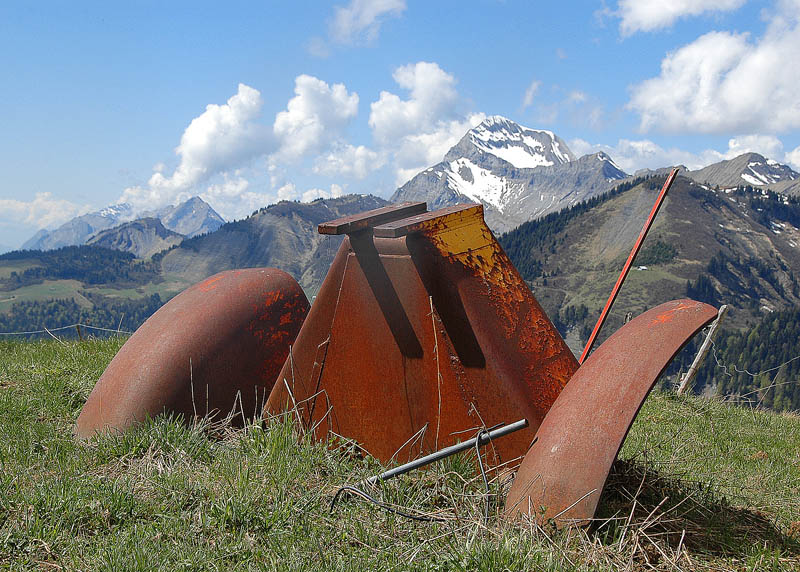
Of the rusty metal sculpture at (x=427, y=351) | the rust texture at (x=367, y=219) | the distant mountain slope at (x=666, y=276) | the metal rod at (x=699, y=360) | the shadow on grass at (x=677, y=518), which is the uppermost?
the rust texture at (x=367, y=219)

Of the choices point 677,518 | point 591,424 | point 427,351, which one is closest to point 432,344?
point 427,351

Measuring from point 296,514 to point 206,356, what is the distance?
158cm

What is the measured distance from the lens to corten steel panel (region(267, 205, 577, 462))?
10.5 ft

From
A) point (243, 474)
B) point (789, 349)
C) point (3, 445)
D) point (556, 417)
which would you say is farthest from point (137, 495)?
point (789, 349)

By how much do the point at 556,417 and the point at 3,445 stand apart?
3185 mm

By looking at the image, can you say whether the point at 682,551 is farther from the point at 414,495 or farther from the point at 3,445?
the point at 3,445

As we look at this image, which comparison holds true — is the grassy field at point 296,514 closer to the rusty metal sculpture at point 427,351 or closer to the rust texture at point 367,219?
the rusty metal sculpture at point 427,351

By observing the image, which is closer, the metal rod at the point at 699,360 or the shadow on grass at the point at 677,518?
the shadow on grass at the point at 677,518

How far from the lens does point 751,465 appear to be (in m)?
4.80

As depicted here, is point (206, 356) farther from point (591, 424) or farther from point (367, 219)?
point (591, 424)

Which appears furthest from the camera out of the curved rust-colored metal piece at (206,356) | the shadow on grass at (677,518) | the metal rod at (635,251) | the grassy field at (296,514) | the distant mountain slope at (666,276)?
the distant mountain slope at (666,276)

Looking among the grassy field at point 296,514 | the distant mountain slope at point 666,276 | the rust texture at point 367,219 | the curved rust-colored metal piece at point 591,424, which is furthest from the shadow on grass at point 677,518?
the distant mountain slope at point 666,276

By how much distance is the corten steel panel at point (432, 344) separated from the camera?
3.21m

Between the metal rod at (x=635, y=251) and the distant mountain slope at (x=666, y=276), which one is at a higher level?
the metal rod at (x=635, y=251)
